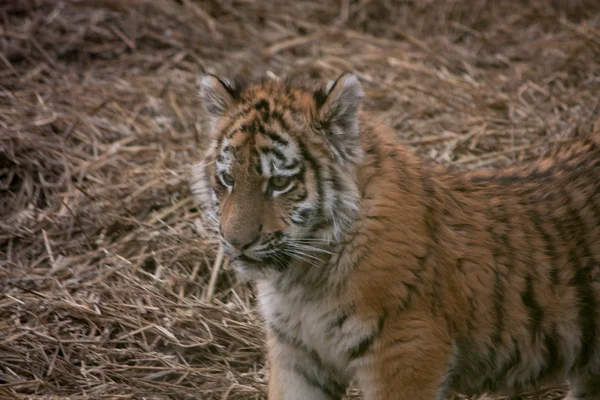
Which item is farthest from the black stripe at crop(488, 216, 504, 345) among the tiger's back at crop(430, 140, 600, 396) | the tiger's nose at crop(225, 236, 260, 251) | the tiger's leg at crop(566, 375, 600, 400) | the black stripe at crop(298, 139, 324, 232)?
the tiger's nose at crop(225, 236, 260, 251)

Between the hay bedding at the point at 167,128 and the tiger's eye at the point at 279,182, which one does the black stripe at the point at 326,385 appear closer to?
the hay bedding at the point at 167,128

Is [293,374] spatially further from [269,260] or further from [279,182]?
[279,182]

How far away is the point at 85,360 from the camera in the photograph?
175 inches

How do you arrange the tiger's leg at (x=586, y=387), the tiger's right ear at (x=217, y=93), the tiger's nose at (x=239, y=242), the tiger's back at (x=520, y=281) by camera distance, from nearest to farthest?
the tiger's nose at (x=239, y=242) < the tiger's back at (x=520, y=281) < the tiger's right ear at (x=217, y=93) < the tiger's leg at (x=586, y=387)

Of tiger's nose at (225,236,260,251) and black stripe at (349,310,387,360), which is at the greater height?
tiger's nose at (225,236,260,251)

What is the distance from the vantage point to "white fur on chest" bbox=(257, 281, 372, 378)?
145 inches

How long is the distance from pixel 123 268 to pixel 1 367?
1030 millimetres

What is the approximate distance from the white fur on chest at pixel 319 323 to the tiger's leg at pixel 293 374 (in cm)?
9

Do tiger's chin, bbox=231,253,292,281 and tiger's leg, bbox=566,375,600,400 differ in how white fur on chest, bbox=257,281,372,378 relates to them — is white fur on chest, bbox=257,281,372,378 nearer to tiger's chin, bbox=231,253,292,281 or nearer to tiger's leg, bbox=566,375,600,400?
tiger's chin, bbox=231,253,292,281

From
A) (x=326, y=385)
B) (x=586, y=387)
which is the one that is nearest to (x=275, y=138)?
(x=326, y=385)

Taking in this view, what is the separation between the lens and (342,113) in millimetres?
3725

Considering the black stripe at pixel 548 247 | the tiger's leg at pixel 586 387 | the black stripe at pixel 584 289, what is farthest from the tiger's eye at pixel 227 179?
the tiger's leg at pixel 586 387

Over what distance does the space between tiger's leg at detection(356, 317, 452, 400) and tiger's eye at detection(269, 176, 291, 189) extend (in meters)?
0.77

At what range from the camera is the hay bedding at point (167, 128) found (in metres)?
4.59
